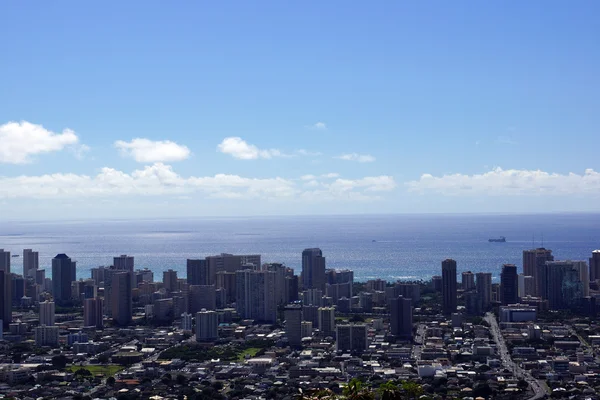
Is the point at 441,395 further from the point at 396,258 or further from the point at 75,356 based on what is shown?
the point at 396,258

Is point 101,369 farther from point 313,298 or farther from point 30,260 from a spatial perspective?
point 30,260

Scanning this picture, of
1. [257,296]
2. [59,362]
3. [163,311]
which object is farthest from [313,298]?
[59,362]

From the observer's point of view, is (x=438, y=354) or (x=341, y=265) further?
(x=341, y=265)

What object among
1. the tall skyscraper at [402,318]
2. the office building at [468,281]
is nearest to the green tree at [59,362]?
the tall skyscraper at [402,318]

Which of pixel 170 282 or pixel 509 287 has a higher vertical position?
pixel 170 282

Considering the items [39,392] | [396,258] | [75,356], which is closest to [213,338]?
[75,356]
